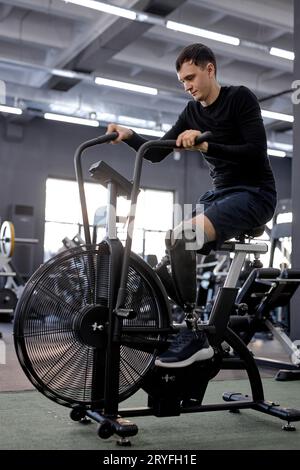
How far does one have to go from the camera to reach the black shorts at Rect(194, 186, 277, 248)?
6.81 ft

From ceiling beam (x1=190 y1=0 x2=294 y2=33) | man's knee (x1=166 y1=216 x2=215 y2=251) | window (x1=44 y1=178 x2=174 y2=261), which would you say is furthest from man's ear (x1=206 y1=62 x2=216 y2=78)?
window (x1=44 y1=178 x2=174 y2=261)

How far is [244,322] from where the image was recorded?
3.75m

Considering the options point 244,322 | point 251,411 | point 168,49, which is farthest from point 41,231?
point 251,411

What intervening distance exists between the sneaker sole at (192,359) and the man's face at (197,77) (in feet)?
3.18

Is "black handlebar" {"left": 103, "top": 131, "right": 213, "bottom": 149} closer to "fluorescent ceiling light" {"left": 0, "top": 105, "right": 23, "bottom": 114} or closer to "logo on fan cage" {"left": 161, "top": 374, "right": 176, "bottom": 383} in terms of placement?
"logo on fan cage" {"left": 161, "top": 374, "right": 176, "bottom": 383}

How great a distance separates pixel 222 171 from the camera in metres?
2.25

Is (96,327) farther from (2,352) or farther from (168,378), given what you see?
(2,352)

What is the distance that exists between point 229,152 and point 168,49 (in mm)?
7491

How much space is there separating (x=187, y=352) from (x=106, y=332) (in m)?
0.35

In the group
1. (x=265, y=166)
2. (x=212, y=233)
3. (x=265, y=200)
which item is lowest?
(x=212, y=233)

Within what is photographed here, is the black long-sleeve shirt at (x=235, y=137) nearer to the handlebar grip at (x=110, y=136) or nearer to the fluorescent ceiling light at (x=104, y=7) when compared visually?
the handlebar grip at (x=110, y=136)

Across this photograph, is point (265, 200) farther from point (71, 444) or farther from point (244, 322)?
point (244, 322)

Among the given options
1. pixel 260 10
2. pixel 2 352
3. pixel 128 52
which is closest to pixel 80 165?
pixel 2 352

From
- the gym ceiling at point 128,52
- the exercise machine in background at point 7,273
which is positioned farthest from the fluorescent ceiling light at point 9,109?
the exercise machine in background at point 7,273
